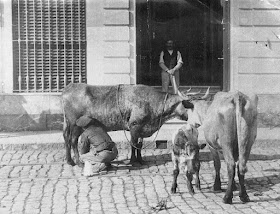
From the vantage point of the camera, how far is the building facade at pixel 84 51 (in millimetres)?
15516

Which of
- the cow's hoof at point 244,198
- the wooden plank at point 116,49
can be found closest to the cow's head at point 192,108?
the cow's hoof at point 244,198

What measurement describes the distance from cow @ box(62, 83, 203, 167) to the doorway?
6594 mm

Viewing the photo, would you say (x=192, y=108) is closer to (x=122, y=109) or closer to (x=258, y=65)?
(x=122, y=109)

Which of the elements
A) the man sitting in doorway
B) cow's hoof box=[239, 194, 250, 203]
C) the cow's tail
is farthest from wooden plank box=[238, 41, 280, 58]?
cow's hoof box=[239, 194, 250, 203]

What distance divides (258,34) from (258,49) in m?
0.41

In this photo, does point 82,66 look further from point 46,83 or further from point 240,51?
point 240,51

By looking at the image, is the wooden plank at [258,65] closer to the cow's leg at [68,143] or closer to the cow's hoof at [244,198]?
the cow's leg at [68,143]

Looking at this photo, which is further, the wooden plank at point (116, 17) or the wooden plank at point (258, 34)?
the wooden plank at point (258, 34)

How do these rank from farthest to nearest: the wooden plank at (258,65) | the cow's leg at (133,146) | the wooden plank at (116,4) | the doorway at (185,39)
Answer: the doorway at (185,39) < the wooden plank at (258,65) < the wooden plank at (116,4) < the cow's leg at (133,146)

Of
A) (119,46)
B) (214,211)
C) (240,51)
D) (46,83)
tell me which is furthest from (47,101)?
(214,211)

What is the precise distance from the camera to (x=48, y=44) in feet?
51.5

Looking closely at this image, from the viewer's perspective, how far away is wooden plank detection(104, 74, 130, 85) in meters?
15.7

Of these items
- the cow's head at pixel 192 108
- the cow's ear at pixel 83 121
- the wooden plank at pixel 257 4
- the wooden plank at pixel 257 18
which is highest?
the wooden plank at pixel 257 4

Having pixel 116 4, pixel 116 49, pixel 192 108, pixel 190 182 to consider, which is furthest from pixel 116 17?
pixel 190 182
